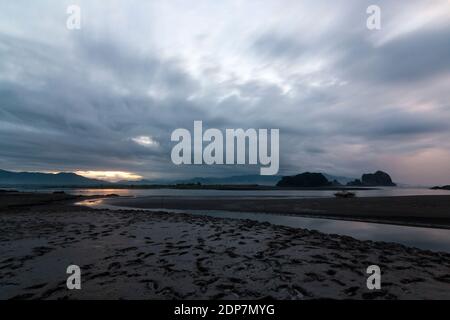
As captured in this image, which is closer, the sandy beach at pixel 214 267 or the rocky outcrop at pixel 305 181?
the sandy beach at pixel 214 267

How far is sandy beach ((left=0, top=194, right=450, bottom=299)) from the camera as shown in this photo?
6.92m

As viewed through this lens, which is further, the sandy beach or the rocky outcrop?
the rocky outcrop

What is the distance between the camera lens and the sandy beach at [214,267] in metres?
6.92

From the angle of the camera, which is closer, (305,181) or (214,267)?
(214,267)

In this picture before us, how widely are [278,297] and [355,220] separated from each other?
19791 millimetres

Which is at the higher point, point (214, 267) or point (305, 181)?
point (305, 181)

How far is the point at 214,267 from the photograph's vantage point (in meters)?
9.06
